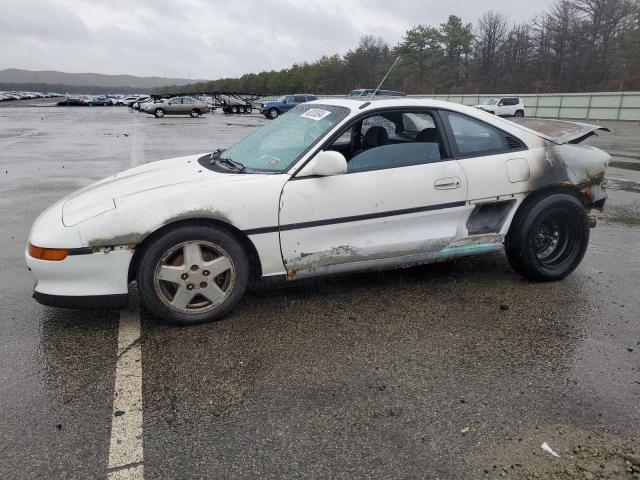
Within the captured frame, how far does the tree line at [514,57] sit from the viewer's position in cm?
4847

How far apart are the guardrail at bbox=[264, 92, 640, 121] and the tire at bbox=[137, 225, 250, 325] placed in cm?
2983

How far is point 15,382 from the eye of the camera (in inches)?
108

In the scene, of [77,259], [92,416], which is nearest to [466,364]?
[92,416]

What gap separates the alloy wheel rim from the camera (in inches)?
129

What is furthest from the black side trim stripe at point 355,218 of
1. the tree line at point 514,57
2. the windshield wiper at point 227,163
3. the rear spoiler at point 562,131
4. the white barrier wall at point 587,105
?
the tree line at point 514,57

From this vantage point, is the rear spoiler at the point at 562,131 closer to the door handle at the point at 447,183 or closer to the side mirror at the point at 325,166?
the door handle at the point at 447,183

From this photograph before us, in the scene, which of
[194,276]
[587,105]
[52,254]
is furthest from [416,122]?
[587,105]

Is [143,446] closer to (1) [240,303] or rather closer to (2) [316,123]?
(1) [240,303]

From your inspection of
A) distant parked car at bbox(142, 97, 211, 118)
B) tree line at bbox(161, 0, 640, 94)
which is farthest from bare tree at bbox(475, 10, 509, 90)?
distant parked car at bbox(142, 97, 211, 118)

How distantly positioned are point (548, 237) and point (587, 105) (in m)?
36.7

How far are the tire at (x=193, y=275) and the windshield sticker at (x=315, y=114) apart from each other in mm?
1255

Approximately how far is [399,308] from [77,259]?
7.27 ft

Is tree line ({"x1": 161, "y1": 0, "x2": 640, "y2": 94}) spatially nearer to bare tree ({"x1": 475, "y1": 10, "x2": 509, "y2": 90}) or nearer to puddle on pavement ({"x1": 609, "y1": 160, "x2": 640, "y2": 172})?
bare tree ({"x1": 475, "y1": 10, "x2": 509, "y2": 90})

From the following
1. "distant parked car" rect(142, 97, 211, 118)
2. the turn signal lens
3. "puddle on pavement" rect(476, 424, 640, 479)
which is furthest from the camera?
"distant parked car" rect(142, 97, 211, 118)
